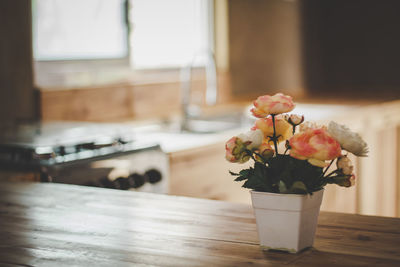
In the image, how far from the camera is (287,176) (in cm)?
126

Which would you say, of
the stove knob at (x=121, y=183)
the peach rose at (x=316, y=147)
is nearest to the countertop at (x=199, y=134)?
the stove knob at (x=121, y=183)

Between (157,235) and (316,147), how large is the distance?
47cm

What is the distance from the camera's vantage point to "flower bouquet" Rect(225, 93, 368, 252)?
1.23 m

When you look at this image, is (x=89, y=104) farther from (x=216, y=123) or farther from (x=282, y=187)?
(x=282, y=187)

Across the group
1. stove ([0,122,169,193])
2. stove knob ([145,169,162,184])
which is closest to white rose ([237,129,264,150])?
stove ([0,122,169,193])

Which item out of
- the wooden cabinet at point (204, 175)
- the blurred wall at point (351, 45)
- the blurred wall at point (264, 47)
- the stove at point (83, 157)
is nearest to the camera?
the stove at point (83, 157)

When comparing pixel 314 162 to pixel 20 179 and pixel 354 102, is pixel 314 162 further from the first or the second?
pixel 354 102

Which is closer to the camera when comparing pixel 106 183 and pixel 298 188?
pixel 298 188

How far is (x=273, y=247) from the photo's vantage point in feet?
4.33

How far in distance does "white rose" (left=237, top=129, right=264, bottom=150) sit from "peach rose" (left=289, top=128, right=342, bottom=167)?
0.08 metres

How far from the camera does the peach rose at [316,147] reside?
3.91 ft

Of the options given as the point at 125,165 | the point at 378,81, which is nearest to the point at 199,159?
the point at 125,165

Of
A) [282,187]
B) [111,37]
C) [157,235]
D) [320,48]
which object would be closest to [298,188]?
[282,187]

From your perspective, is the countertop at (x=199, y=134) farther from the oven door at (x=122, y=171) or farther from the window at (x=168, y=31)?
the window at (x=168, y=31)
